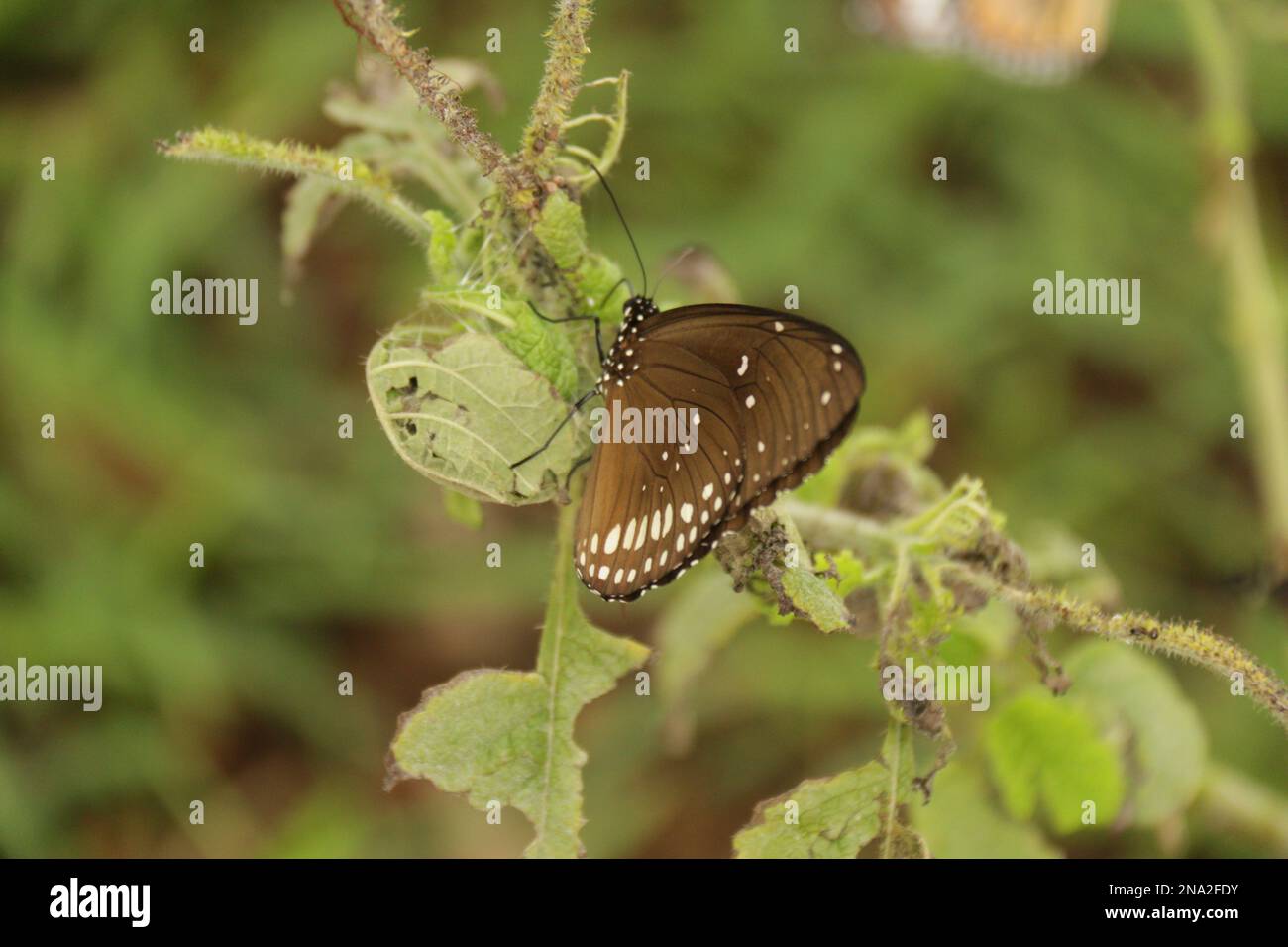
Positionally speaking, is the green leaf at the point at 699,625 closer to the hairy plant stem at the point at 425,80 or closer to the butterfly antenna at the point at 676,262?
the butterfly antenna at the point at 676,262

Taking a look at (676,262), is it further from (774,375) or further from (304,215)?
(304,215)

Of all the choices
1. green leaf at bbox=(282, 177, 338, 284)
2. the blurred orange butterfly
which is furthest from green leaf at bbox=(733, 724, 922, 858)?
the blurred orange butterfly

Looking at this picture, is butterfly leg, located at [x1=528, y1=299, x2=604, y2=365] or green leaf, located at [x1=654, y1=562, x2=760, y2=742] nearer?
butterfly leg, located at [x1=528, y1=299, x2=604, y2=365]

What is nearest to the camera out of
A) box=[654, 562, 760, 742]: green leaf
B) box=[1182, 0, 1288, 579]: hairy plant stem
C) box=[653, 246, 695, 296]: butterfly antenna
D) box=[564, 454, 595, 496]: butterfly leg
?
box=[564, 454, 595, 496]: butterfly leg

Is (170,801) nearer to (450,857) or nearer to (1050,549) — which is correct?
(450,857)

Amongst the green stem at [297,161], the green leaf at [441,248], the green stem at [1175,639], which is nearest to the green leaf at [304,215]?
the green stem at [297,161]

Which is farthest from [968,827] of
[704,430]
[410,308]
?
[410,308]

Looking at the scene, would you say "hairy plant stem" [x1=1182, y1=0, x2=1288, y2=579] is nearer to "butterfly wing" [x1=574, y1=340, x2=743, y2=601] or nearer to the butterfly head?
"butterfly wing" [x1=574, y1=340, x2=743, y2=601]
